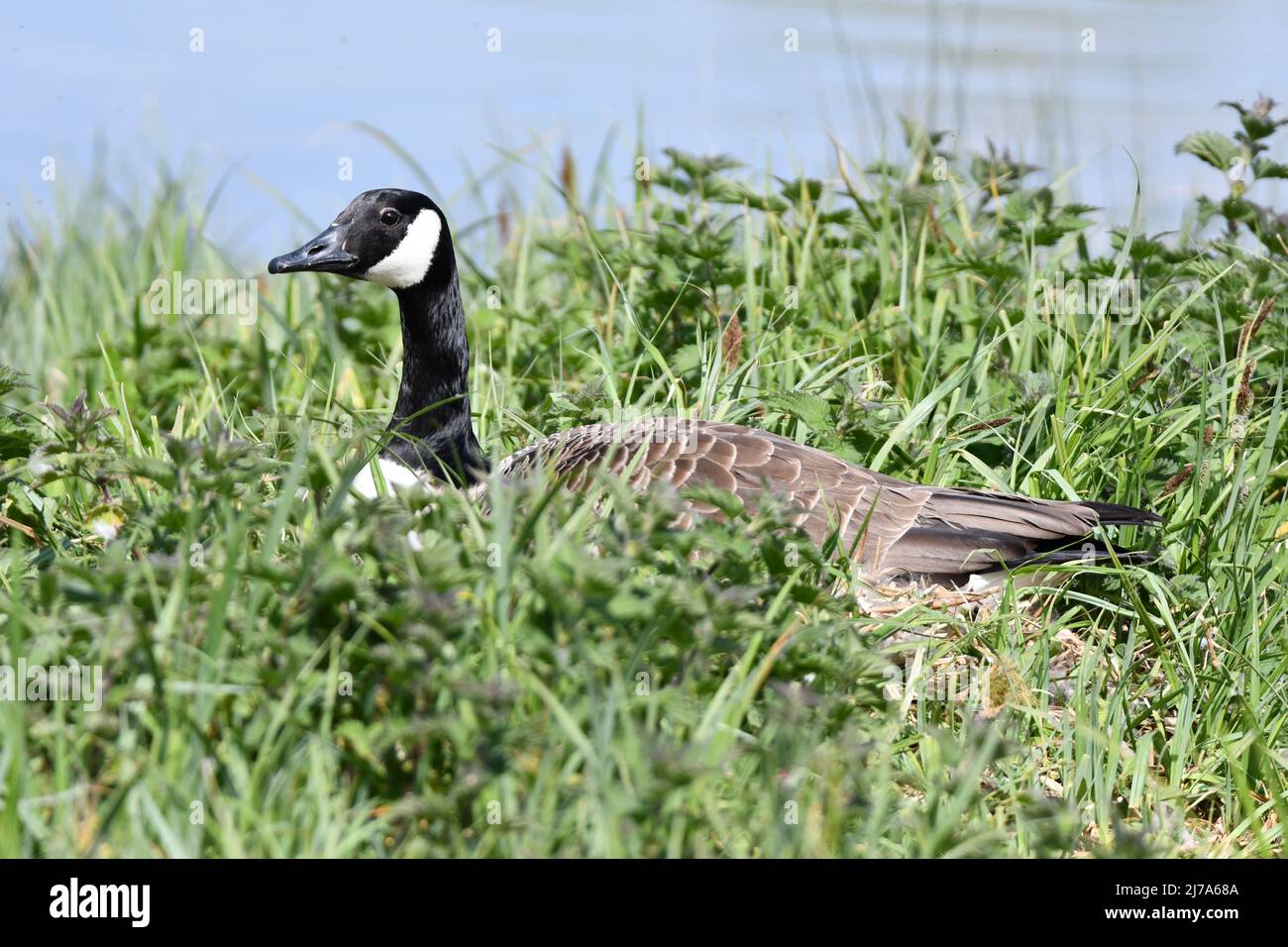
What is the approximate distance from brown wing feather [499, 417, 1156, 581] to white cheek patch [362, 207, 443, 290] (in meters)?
1.13

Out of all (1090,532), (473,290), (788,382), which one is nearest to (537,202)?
(473,290)

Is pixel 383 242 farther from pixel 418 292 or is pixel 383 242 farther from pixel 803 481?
pixel 803 481

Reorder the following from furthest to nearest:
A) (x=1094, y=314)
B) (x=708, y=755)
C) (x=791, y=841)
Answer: (x=1094, y=314) < (x=708, y=755) < (x=791, y=841)

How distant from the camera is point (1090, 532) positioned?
14.8 feet

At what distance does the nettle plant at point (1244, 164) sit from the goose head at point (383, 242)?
337cm

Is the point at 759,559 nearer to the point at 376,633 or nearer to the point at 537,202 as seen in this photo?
the point at 376,633

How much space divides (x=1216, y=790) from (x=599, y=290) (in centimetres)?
403

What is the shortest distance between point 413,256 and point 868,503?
2.20 m

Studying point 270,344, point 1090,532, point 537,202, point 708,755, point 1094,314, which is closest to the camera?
point 708,755

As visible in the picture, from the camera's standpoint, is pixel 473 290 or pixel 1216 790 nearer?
pixel 1216 790

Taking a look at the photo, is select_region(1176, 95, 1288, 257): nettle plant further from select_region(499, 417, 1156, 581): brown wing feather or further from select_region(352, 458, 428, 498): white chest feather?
select_region(352, 458, 428, 498): white chest feather

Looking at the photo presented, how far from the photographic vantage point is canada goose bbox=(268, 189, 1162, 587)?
14.9 feet

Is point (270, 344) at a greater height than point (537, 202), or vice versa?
point (537, 202)

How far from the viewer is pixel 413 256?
5.40 meters
